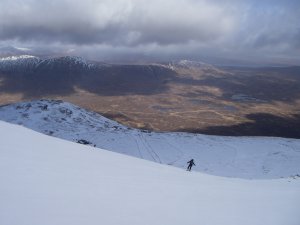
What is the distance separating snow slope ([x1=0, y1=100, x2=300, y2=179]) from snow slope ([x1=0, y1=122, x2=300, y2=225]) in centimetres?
3867

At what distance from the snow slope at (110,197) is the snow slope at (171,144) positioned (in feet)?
127

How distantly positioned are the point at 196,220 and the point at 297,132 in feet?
408

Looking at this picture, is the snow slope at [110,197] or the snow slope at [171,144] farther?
the snow slope at [171,144]

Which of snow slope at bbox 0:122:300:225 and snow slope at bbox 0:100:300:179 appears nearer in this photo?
snow slope at bbox 0:122:300:225

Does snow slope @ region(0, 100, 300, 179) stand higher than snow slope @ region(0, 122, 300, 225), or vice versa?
snow slope @ region(0, 122, 300, 225)

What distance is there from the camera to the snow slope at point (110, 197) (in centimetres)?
456

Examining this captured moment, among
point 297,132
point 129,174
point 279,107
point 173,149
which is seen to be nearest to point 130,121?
point 297,132

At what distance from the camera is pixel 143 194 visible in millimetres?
6086

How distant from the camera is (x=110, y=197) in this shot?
5551 millimetres

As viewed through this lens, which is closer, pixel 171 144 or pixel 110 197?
pixel 110 197

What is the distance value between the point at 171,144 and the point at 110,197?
5689 cm

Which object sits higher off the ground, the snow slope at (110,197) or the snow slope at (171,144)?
the snow slope at (110,197)

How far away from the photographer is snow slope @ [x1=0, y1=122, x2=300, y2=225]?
4.56 metres

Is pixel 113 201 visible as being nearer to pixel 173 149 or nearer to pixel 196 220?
pixel 196 220
